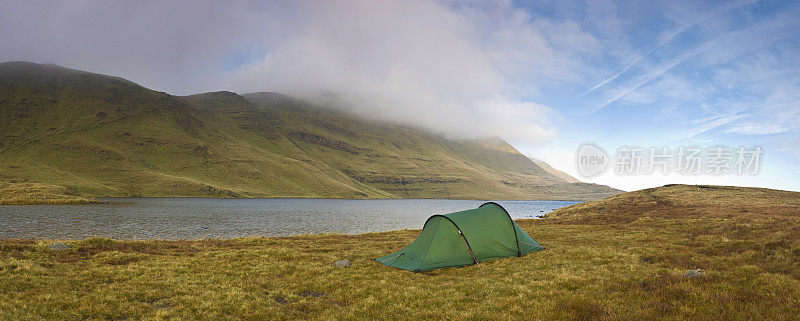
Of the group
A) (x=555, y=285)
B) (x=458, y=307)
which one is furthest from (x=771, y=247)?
(x=458, y=307)

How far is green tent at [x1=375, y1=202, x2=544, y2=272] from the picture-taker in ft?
60.8

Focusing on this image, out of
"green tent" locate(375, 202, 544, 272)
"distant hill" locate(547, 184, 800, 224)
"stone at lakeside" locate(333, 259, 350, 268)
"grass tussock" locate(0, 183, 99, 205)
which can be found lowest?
"grass tussock" locate(0, 183, 99, 205)

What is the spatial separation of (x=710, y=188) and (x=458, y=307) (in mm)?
79557

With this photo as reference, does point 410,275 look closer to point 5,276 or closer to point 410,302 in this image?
point 410,302

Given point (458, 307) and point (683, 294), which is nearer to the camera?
point (683, 294)

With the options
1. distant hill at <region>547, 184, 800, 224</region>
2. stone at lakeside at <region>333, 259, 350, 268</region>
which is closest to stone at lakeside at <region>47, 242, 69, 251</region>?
stone at lakeside at <region>333, 259, 350, 268</region>

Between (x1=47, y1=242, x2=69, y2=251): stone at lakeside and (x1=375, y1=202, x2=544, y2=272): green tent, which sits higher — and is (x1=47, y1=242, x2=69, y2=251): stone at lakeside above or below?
below

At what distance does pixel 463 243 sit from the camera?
19188 mm

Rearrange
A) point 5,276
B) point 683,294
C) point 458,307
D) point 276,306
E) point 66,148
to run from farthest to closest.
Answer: point 66,148 → point 5,276 → point 276,306 → point 458,307 → point 683,294

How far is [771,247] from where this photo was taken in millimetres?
16016

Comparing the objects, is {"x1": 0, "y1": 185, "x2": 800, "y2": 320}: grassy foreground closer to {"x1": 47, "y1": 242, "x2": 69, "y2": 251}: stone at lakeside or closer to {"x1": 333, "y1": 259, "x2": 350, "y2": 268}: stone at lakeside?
{"x1": 47, "y1": 242, "x2": 69, "y2": 251}: stone at lakeside

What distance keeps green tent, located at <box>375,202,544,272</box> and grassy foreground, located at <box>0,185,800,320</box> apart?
92 cm

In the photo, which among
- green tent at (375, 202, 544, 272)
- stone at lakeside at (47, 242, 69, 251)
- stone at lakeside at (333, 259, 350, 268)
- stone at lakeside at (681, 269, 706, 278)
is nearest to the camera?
stone at lakeside at (681, 269, 706, 278)

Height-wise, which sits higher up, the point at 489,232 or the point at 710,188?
the point at 710,188
